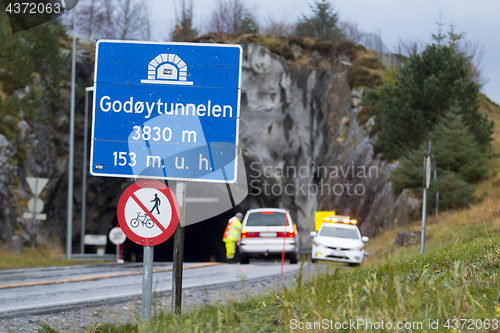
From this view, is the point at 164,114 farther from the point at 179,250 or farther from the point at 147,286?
the point at 147,286

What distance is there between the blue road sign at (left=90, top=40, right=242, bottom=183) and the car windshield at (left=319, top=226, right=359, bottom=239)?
1318 cm

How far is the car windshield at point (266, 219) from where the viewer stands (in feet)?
57.5

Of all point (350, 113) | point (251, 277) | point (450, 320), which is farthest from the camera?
point (350, 113)

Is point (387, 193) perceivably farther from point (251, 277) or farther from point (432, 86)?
point (251, 277)

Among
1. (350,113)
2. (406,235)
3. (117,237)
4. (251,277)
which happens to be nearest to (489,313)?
(251,277)

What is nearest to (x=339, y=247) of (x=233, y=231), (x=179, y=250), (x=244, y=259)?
(x=244, y=259)

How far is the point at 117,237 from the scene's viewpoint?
2480 cm

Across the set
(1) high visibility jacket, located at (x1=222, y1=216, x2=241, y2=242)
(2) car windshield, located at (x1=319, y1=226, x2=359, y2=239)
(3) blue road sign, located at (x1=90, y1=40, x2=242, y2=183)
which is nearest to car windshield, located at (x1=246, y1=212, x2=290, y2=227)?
(1) high visibility jacket, located at (x1=222, y1=216, x2=241, y2=242)

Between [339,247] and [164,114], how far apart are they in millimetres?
12980

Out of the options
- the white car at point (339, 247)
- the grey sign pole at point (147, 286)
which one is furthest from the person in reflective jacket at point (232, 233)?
the grey sign pole at point (147, 286)

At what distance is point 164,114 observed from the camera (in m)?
6.14

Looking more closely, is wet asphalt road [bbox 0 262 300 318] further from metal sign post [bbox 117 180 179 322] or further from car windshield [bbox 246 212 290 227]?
car windshield [bbox 246 212 290 227]

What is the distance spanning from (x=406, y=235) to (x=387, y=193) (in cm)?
1066

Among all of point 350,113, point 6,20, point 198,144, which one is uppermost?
point 6,20
